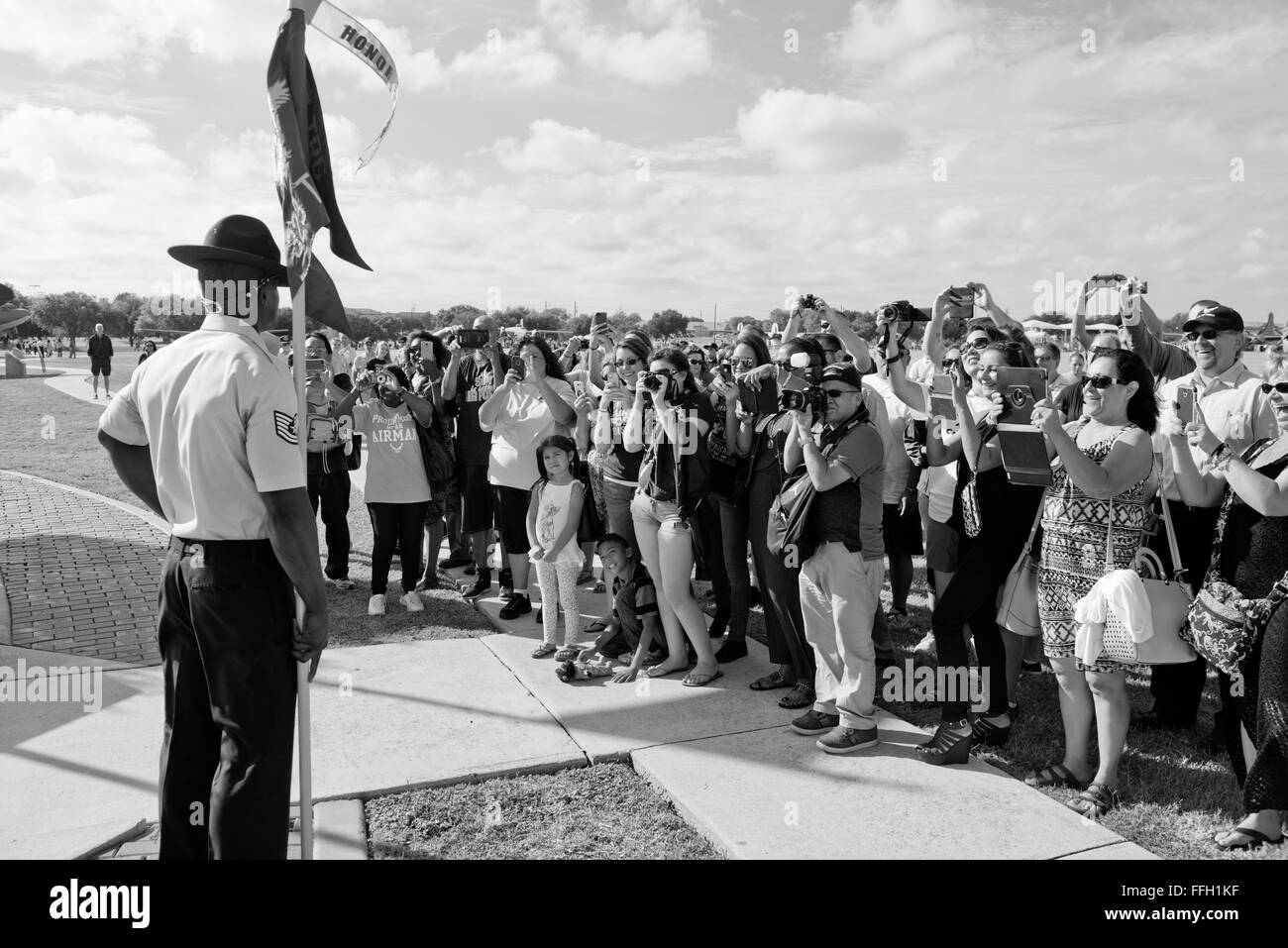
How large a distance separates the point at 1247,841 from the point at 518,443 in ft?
15.3

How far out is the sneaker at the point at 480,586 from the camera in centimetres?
705

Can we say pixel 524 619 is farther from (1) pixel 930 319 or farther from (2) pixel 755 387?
(1) pixel 930 319

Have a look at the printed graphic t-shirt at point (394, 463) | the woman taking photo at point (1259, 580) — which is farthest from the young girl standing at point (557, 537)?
the woman taking photo at point (1259, 580)

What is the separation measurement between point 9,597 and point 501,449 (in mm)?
3677

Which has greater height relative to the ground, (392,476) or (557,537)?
(392,476)

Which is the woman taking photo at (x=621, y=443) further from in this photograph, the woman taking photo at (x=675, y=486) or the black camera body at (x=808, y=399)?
the black camera body at (x=808, y=399)

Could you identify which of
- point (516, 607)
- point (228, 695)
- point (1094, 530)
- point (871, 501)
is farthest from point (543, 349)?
point (228, 695)

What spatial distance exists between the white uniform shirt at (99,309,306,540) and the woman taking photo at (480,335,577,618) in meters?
3.55

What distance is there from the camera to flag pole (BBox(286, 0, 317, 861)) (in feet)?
9.05

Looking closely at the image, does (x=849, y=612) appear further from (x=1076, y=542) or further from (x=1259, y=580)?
(x=1259, y=580)

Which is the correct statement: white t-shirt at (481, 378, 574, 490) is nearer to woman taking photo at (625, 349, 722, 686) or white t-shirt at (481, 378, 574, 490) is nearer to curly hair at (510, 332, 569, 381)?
curly hair at (510, 332, 569, 381)

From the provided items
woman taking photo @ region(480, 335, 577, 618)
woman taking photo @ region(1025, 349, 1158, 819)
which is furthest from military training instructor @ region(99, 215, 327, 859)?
woman taking photo @ region(480, 335, 577, 618)

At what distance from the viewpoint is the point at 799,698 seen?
489 cm

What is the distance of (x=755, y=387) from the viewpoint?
5.30 meters
